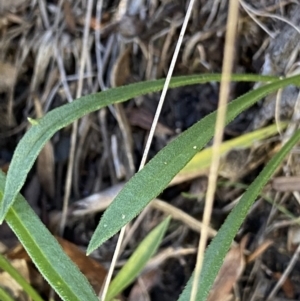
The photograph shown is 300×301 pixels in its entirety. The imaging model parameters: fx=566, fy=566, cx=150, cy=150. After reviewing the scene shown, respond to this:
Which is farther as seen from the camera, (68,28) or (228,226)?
(68,28)

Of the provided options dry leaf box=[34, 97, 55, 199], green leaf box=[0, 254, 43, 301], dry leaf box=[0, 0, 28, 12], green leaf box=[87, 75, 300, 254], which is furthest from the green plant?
dry leaf box=[0, 0, 28, 12]

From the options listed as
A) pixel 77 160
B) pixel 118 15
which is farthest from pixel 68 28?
pixel 77 160

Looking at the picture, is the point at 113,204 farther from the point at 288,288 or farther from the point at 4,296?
the point at 288,288

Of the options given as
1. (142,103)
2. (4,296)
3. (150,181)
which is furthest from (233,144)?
(4,296)

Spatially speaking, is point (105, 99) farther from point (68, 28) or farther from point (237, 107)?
point (68, 28)

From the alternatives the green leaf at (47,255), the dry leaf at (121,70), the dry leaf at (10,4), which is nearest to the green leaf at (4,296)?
the green leaf at (47,255)

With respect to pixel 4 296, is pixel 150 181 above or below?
above

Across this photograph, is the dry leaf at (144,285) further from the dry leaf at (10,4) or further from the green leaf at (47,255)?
the dry leaf at (10,4)

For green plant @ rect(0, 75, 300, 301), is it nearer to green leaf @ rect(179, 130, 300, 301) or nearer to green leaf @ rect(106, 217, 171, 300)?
green leaf @ rect(179, 130, 300, 301)
